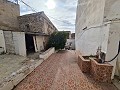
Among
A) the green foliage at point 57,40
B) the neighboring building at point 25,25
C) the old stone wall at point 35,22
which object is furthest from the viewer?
the green foliage at point 57,40

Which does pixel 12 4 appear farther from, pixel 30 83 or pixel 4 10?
pixel 30 83

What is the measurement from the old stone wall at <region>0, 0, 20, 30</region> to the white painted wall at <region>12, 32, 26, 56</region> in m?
5.43

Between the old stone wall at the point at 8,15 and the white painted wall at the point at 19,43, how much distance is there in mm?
5435

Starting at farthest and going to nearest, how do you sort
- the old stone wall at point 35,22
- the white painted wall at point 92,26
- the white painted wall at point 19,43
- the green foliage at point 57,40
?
the green foliage at point 57,40
the old stone wall at point 35,22
the white painted wall at point 19,43
the white painted wall at point 92,26

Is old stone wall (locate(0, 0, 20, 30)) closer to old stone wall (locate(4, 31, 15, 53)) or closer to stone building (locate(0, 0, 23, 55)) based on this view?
stone building (locate(0, 0, 23, 55))

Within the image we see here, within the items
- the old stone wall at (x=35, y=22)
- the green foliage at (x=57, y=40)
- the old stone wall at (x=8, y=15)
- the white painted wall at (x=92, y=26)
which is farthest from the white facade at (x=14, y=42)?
the green foliage at (x=57, y=40)

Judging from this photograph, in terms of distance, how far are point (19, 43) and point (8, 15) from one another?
7515mm

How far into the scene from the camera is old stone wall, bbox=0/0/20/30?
12609 millimetres

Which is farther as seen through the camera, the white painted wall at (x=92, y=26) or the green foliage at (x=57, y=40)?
the green foliage at (x=57, y=40)

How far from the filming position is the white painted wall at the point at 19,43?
808cm

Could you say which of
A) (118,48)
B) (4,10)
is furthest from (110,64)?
(4,10)

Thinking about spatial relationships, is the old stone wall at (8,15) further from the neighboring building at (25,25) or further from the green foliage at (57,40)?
the green foliage at (57,40)

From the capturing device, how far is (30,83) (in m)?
4.05

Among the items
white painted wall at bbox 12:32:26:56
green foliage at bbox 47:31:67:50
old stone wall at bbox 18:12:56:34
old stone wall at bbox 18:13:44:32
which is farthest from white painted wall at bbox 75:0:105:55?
old stone wall at bbox 18:13:44:32
